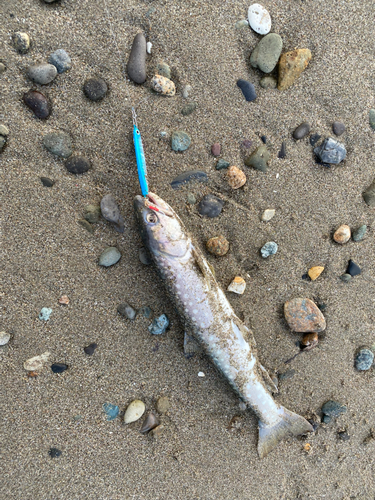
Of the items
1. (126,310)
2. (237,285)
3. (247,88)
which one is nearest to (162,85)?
(247,88)

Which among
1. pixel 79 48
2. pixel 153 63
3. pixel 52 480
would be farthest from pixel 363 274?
pixel 52 480

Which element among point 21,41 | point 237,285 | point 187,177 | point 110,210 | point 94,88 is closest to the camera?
point 21,41

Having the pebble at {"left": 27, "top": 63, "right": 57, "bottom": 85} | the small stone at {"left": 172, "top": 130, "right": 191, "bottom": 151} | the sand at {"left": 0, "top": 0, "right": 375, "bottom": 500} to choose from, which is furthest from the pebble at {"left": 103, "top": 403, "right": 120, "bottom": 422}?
the pebble at {"left": 27, "top": 63, "right": 57, "bottom": 85}

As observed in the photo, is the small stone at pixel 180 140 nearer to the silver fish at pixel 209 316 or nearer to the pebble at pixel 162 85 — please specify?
the pebble at pixel 162 85

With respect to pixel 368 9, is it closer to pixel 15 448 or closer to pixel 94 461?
pixel 94 461

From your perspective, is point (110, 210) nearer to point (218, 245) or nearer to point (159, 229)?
point (159, 229)
